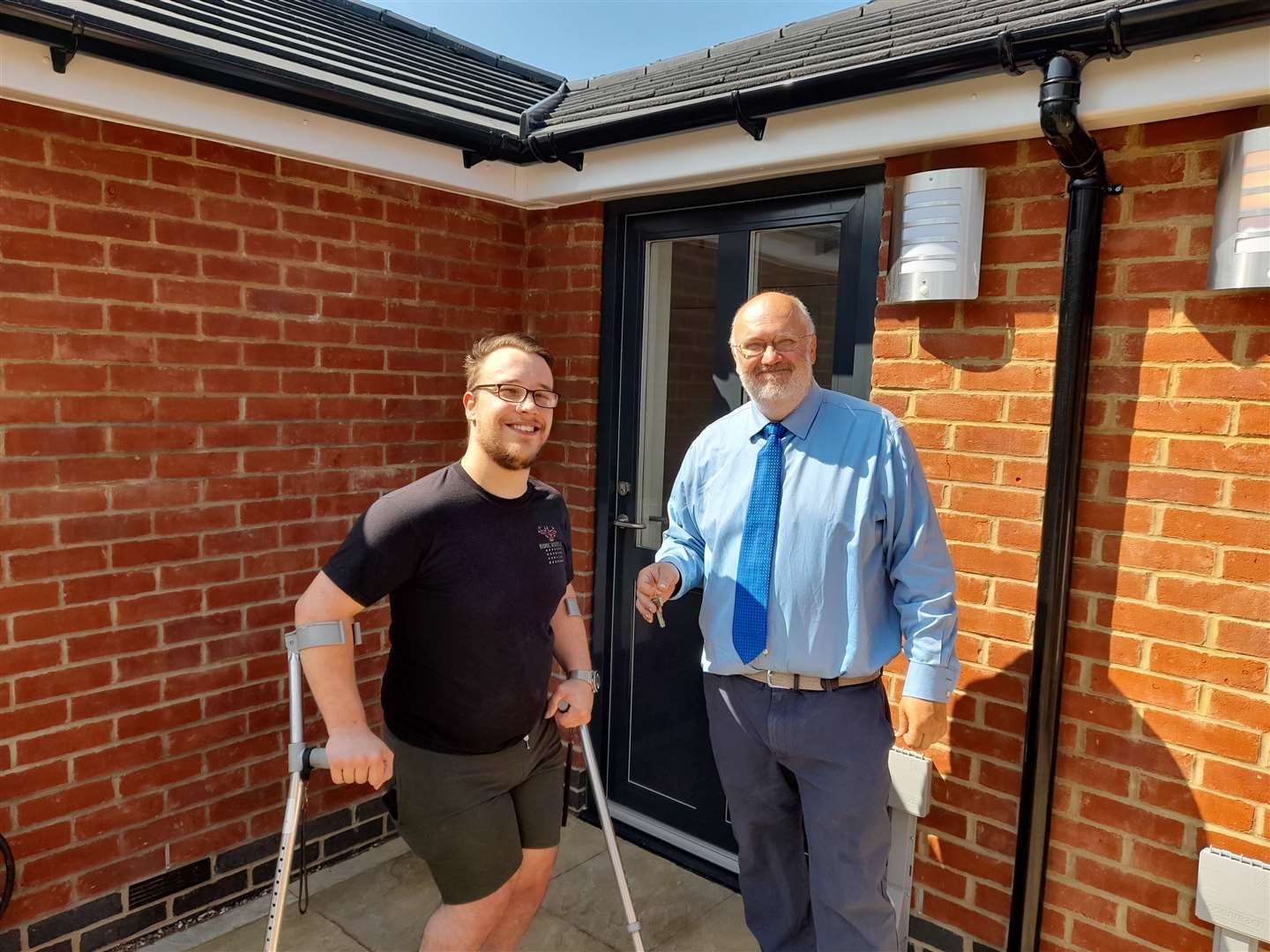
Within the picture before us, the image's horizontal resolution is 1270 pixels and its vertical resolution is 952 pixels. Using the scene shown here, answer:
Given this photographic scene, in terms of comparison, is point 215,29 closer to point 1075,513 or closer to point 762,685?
point 762,685


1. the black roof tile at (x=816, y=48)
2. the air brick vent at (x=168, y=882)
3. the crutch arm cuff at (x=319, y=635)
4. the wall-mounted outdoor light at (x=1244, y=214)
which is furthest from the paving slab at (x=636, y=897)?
the black roof tile at (x=816, y=48)

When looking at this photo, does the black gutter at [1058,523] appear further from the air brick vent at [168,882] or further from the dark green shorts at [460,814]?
the air brick vent at [168,882]

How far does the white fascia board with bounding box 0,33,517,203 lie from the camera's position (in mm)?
2377

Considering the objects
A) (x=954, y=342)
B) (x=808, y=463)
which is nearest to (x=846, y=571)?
(x=808, y=463)

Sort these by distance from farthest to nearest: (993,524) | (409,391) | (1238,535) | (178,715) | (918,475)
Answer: (409,391) < (178,715) < (993,524) < (918,475) < (1238,535)

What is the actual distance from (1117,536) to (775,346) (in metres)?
Answer: 1.09

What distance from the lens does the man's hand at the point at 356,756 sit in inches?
77.1

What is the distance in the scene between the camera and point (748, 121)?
279 cm

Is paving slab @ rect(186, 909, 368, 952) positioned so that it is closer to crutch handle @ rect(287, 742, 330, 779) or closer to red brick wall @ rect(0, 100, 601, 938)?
red brick wall @ rect(0, 100, 601, 938)

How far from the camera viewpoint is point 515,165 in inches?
143

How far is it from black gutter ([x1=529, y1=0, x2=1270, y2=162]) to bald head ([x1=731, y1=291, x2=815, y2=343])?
2.09 ft

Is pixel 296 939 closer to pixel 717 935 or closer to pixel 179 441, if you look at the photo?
pixel 717 935

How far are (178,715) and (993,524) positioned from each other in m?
2.82

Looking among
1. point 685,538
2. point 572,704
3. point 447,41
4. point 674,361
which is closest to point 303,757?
point 572,704
